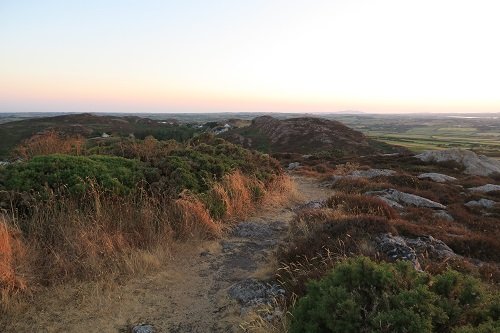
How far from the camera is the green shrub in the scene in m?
7.70

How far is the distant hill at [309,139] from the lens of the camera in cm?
5172

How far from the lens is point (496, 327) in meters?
2.70

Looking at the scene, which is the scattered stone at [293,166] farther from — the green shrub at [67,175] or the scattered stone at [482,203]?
the green shrub at [67,175]

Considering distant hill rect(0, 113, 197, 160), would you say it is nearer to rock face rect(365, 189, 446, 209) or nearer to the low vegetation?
rock face rect(365, 189, 446, 209)

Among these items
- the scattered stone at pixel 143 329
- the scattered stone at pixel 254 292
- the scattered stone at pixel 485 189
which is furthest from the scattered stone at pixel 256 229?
the scattered stone at pixel 485 189

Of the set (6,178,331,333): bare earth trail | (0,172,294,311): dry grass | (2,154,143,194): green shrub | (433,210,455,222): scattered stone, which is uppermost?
(2,154,143,194): green shrub

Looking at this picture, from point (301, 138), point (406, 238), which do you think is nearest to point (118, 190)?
point (406, 238)

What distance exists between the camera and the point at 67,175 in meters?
8.16

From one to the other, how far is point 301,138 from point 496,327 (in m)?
55.2

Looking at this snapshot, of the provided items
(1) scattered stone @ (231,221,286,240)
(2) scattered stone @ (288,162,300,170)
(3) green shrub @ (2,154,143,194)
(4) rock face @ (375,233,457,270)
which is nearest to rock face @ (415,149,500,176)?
(2) scattered stone @ (288,162,300,170)

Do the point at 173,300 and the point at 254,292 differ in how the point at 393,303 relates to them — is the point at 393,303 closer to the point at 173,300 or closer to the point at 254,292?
the point at 254,292

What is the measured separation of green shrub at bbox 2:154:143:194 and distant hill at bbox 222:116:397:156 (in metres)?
39.7

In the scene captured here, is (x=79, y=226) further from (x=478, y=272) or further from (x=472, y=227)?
(x=472, y=227)

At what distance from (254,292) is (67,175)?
4.90 meters
